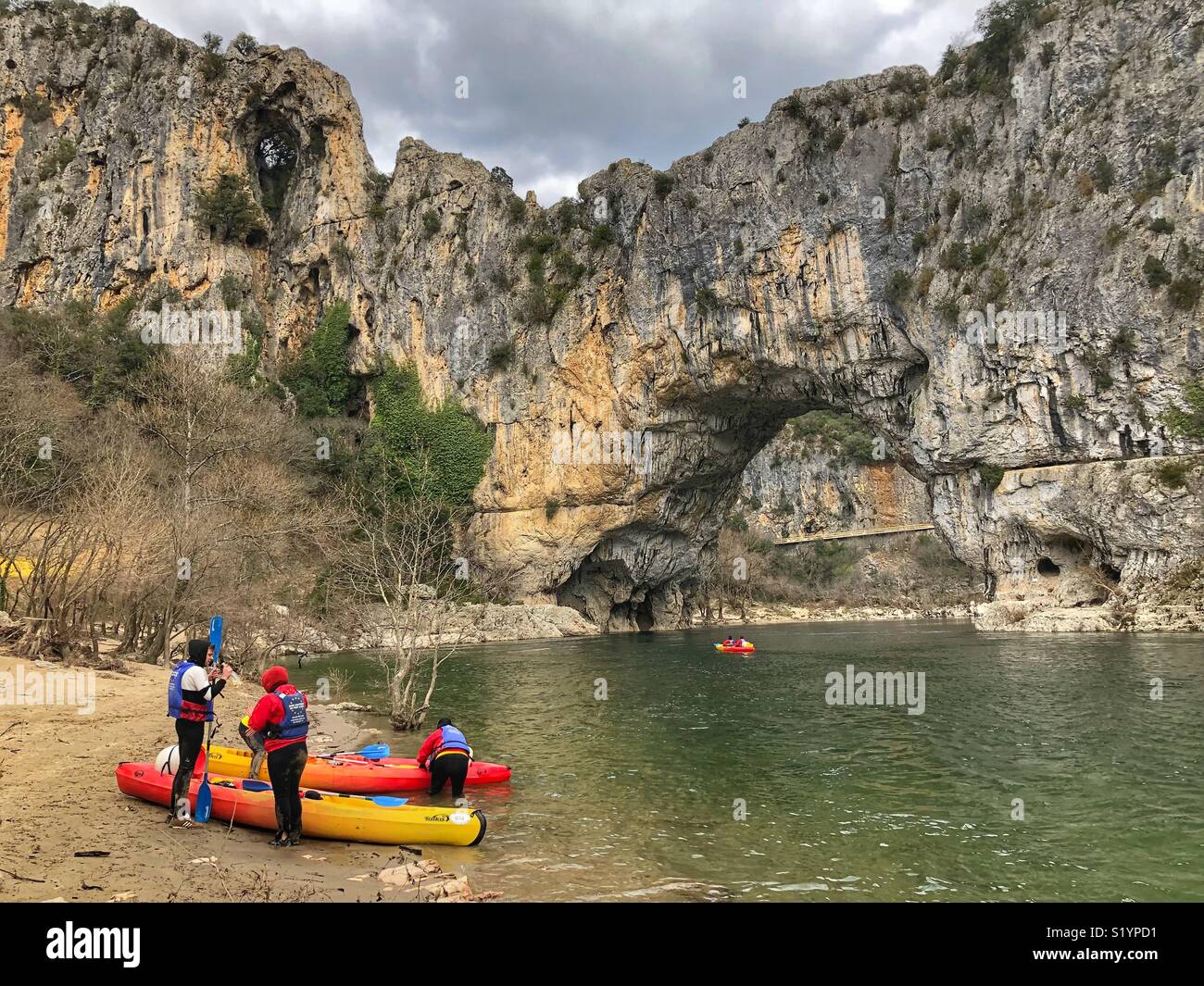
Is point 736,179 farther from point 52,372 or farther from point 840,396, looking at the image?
point 52,372

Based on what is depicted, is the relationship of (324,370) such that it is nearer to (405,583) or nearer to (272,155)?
(272,155)

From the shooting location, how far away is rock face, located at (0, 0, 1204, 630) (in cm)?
3134

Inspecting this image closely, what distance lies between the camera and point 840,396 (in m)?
39.0

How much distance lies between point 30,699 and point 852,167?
36.8m

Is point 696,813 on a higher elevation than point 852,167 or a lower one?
lower

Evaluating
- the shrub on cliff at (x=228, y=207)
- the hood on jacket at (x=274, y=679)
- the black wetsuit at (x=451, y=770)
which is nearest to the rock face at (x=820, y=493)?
the shrub on cliff at (x=228, y=207)

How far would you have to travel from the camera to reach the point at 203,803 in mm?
8219

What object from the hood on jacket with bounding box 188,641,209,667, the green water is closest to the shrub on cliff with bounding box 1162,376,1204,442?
the green water

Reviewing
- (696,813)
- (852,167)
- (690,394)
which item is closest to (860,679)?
(696,813)

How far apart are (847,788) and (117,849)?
8.26m

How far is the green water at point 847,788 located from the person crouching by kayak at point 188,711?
2.83 m

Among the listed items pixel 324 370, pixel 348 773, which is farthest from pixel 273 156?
pixel 348 773

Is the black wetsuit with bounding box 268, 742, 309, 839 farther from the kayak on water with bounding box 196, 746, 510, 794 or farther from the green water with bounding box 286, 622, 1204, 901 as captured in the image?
the kayak on water with bounding box 196, 746, 510, 794

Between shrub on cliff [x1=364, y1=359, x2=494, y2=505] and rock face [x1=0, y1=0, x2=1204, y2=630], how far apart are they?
126 centimetres
